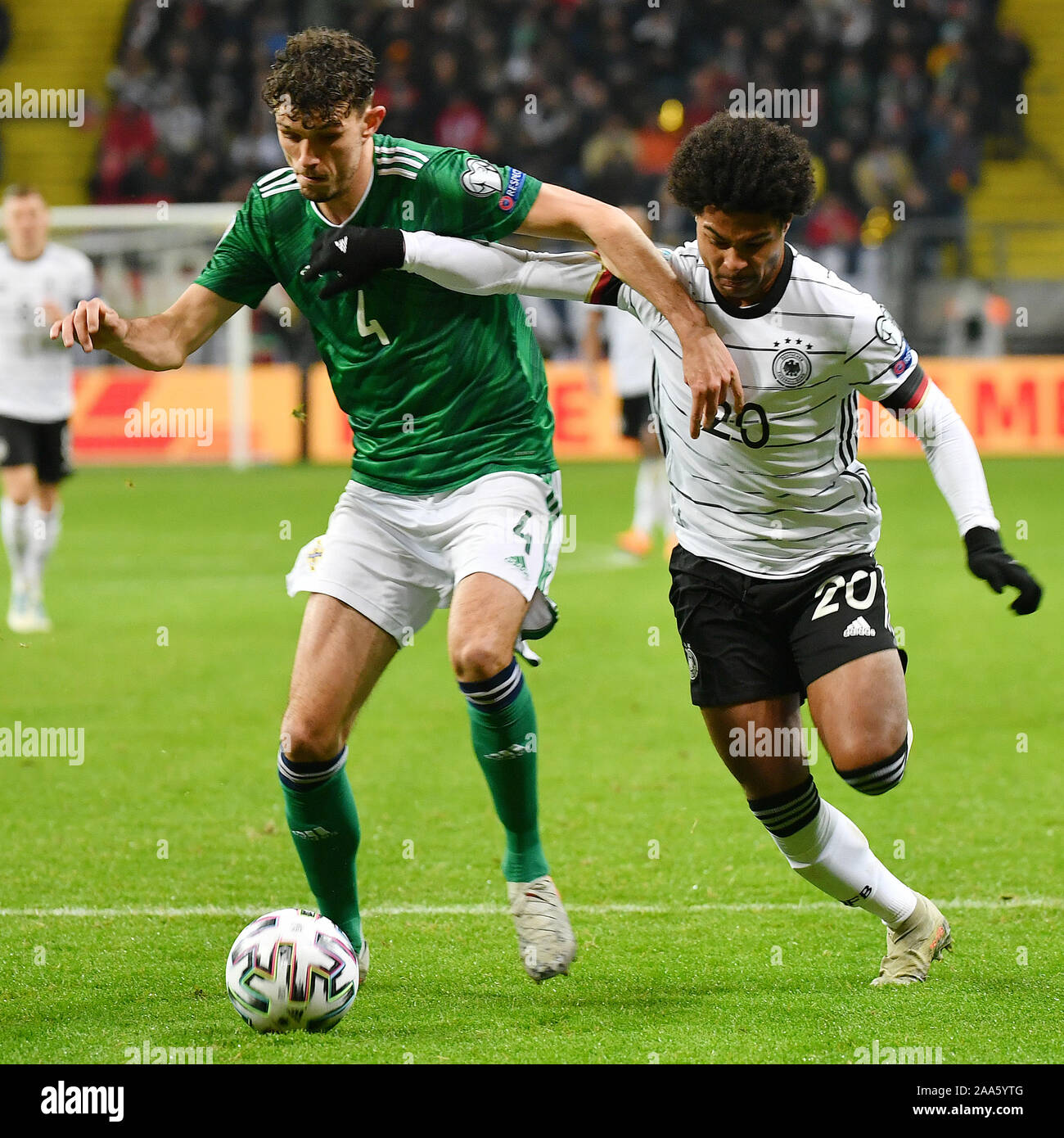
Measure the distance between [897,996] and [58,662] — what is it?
6.17 metres

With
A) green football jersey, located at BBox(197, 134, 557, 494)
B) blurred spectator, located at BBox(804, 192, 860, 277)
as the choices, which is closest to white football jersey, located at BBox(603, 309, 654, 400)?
blurred spectator, located at BBox(804, 192, 860, 277)

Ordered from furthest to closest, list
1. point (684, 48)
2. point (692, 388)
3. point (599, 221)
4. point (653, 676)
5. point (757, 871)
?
point (684, 48), point (653, 676), point (757, 871), point (599, 221), point (692, 388)

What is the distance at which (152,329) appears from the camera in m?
4.36

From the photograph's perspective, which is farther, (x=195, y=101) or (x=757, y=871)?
(x=195, y=101)

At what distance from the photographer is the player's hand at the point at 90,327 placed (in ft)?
13.4

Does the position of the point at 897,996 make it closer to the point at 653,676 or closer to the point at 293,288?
the point at 293,288

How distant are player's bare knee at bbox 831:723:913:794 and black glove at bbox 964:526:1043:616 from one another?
43 centimetres

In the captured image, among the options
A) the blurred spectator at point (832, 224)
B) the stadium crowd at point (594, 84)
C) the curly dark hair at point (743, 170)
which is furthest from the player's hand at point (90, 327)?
the stadium crowd at point (594, 84)

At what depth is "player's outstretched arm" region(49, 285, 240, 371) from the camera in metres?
4.11

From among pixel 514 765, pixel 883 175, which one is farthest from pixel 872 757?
pixel 883 175

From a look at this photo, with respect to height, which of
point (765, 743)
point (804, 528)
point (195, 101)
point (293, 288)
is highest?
point (195, 101)

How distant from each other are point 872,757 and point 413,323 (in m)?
1.58

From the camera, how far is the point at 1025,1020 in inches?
150

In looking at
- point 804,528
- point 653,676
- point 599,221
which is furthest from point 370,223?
point 653,676
